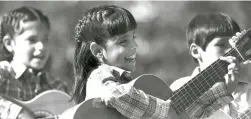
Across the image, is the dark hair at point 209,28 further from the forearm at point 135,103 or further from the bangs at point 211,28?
the forearm at point 135,103

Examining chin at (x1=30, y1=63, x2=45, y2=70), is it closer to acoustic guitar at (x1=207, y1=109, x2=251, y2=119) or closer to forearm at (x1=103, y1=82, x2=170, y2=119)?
acoustic guitar at (x1=207, y1=109, x2=251, y2=119)

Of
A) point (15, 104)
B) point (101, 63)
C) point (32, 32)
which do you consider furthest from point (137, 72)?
point (101, 63)

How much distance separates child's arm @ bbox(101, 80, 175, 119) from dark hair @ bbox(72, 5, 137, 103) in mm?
306

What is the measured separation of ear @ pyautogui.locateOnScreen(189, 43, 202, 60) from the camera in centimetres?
520

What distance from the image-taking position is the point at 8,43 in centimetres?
589

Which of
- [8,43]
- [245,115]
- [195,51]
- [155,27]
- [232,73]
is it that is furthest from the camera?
[155,27]

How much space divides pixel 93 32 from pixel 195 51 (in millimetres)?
1447

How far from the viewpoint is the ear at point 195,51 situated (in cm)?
520

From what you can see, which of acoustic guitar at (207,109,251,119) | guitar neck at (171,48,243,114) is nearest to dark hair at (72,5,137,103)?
guitar neck at (171,48,243,114)

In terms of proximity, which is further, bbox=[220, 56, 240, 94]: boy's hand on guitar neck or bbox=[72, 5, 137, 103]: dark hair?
bbox=[72, 5, 137, 103]: dark hair

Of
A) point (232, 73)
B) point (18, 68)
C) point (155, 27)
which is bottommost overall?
point (155, 27)

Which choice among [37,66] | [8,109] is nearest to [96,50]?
[8,109]

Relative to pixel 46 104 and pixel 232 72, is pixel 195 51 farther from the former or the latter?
pixel 232 72

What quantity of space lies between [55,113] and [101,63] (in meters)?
1.50
